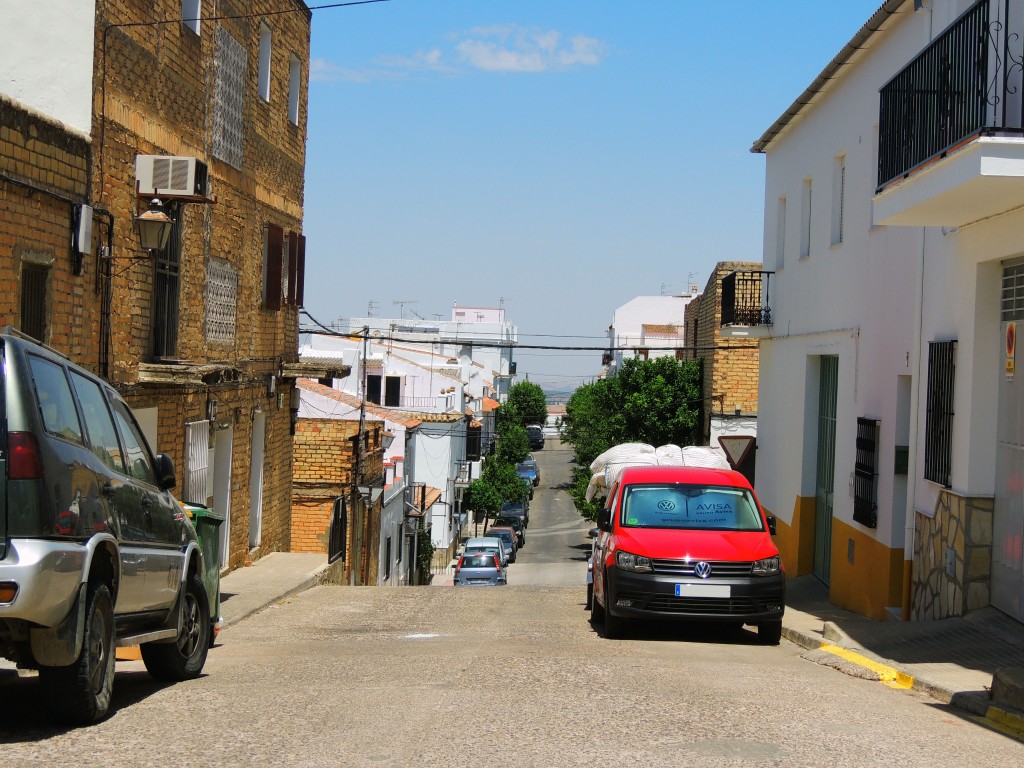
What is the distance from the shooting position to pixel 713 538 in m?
12.4

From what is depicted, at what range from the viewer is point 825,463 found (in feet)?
62.3

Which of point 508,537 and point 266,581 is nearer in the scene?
point 266,581

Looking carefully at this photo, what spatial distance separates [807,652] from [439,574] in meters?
37.6

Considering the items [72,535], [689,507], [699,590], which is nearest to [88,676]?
[72,535]

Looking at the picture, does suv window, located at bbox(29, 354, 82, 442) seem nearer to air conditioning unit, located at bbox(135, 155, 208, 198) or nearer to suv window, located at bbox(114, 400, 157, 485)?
suv window, located at bbox(114, 400, 157, 485)

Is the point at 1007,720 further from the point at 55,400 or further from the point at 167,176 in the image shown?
the point at 167,176

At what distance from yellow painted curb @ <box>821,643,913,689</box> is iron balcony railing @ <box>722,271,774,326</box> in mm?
11406

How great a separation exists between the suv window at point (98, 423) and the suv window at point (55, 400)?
0.65ft

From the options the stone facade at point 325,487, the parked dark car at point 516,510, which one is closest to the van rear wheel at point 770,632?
the stone facade at point 325,487

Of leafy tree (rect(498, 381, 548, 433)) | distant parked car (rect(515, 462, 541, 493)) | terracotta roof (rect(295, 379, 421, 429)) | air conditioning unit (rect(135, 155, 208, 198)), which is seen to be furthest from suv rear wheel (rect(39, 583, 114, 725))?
leafy tree (rect(498, 381, 548, 433))

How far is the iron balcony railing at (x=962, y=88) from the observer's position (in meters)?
9.75

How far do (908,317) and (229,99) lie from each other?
942 centimetres

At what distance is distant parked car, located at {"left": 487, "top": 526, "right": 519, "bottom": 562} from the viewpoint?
2014 inches

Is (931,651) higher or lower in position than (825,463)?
lower
